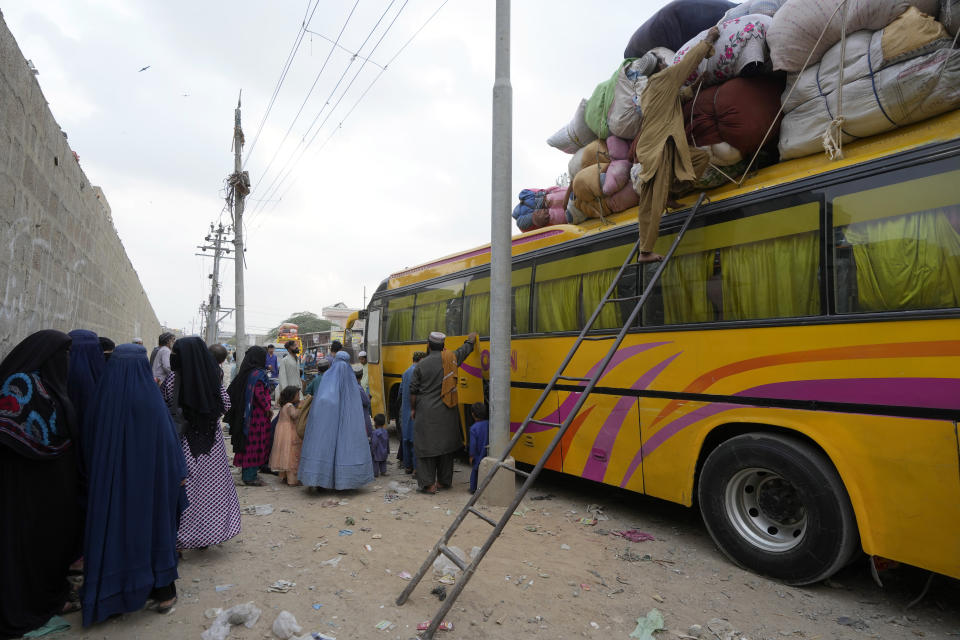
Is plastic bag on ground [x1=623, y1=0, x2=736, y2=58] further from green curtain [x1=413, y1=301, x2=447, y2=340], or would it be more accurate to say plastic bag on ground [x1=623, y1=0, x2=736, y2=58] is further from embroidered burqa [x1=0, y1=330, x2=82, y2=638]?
embroidered burqa [x1=0, y1=330, x2=82, y2=638]

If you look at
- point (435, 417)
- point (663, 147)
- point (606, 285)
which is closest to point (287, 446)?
point (435, 417)

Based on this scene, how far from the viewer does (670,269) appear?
14.6ft

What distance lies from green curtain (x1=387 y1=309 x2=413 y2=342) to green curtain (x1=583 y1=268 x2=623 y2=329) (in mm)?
4017

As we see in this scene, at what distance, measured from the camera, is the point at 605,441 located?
4.80 meters

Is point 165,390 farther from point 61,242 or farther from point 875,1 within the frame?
point 875,1

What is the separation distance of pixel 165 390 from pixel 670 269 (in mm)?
4270

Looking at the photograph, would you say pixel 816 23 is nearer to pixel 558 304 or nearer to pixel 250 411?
pixel 558 304

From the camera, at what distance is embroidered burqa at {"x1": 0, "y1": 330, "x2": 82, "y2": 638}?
103 inches

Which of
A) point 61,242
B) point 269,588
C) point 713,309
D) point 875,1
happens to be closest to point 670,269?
point 713,309

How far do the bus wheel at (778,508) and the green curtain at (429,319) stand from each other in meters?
4.50

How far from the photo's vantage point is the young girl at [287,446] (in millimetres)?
6129

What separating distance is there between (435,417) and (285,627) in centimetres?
318

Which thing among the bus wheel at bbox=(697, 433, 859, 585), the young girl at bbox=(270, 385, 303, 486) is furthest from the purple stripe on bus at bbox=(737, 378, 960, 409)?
the young girl at bbox=(270, 385, 303, 486)

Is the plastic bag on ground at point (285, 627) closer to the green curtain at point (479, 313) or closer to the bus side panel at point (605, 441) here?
the bus side panel at point (605, 441)
